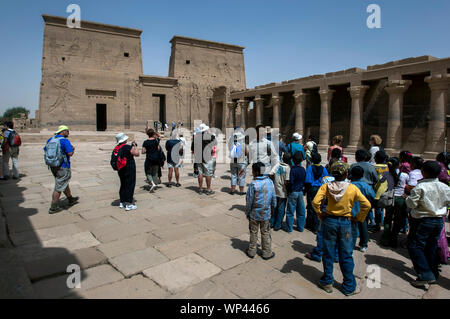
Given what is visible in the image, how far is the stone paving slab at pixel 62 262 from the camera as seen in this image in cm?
347

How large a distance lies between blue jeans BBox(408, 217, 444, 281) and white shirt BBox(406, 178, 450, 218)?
0.30 ft

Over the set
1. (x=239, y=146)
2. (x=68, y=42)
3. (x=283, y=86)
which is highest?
(x=68, y=42)

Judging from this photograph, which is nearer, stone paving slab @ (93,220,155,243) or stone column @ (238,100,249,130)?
stone paving slab @ (93,220,155,243)

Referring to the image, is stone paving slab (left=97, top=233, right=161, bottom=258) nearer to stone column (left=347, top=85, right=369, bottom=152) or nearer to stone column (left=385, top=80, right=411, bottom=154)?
stone column (left=385, top=80, right=411, bottom=154)

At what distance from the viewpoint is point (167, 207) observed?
6.29m

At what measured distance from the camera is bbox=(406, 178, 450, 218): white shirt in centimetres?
335

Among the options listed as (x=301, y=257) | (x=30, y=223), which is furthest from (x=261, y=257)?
(x=30, y=223)

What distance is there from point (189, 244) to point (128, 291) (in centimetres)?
136

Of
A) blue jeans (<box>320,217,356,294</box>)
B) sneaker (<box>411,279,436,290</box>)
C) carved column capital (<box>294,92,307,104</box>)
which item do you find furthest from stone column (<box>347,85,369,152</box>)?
blue jeans (<box>320,217,356,294</box>)

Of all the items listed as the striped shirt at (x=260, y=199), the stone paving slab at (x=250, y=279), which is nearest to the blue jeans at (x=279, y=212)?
the striped shirt at (x=260, y=199)

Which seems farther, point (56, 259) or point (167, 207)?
point (167, 207)

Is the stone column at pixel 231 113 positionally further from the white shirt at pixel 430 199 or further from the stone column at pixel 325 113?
the white shirt at pixel 430 199

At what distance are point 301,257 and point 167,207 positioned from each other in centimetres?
323
